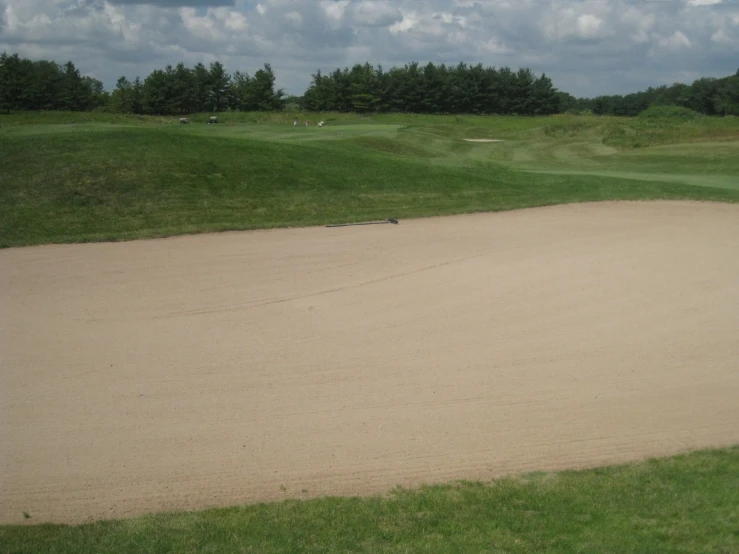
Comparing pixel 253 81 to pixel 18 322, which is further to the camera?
pixel 253 81

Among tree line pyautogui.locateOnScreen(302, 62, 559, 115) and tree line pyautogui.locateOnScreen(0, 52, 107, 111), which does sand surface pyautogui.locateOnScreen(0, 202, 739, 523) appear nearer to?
tree line pyautogui.locateOnScreen(0, 52, 107, 111)

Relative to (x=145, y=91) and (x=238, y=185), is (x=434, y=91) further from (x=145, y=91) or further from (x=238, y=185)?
(x=238, y=185)

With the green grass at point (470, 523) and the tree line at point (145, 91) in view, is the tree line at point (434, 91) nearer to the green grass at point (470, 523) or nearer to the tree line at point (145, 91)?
the tree line at point (145, 91)

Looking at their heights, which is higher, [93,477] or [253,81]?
[253,81]

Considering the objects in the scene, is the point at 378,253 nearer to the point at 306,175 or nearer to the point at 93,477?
the point at 306,175

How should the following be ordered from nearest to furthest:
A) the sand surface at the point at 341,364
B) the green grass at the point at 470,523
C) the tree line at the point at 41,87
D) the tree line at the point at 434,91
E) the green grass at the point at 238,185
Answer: the green grass at the point at 470,523, the sand surface at the point at 341,364, the green grass at the point at 238,185, the tree line at the point at 41,87, the tree line at the point at 434,91

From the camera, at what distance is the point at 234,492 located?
300 inches

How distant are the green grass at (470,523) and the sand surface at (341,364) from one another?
2.19 feet

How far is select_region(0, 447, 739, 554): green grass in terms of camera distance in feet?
19.4

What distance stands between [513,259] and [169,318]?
7202mm

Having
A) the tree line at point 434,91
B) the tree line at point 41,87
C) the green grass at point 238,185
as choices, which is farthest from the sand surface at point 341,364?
the tree line at point 434,91

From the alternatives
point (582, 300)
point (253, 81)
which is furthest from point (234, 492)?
point (253, 81)

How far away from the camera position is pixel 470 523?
6.43 meters

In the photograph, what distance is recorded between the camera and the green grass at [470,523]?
5.92 meters
